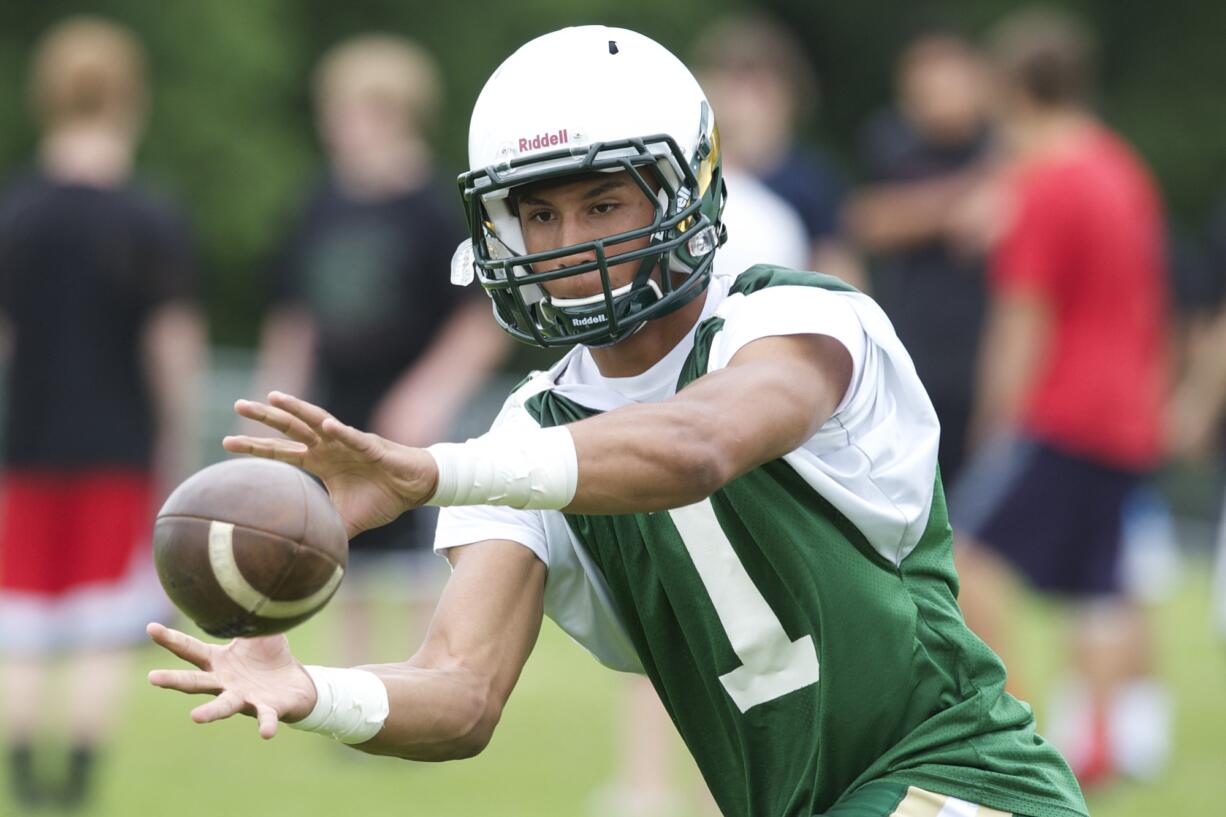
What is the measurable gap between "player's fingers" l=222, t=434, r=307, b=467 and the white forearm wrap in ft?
0.64

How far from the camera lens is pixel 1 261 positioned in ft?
25.2

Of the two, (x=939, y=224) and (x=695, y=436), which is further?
(x=939, y=224)

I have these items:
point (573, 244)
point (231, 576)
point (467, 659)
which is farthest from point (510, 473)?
point (467, 659)

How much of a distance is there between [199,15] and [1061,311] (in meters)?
17.4

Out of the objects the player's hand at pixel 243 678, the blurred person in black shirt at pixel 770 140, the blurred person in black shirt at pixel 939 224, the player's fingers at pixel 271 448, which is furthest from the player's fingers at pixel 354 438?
the blurred person in black shirt at pixel 939 224

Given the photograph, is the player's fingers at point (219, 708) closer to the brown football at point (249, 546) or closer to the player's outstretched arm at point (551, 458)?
the brown football at point (249, 546)

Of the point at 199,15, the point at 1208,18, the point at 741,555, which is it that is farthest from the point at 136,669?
the point at 1208,18

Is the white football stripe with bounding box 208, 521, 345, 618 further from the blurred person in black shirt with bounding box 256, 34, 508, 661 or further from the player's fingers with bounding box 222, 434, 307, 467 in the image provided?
the blurred person in black shirt with bounding box 256, 34, 508, 661

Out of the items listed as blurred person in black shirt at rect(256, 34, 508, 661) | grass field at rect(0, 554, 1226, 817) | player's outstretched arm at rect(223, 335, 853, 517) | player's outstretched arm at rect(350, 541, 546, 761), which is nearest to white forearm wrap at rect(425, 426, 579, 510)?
player's outstretched arm at rect(223, 335, 853, 517)

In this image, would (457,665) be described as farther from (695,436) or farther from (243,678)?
(695,436)

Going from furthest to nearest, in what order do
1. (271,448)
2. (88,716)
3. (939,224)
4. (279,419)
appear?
1. (939,224)
2. (88,716)
3. (271,448)
4. (279,419)

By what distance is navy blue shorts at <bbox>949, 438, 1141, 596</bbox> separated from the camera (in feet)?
24.7

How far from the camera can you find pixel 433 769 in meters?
8.07

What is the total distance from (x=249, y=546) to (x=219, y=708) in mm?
235
